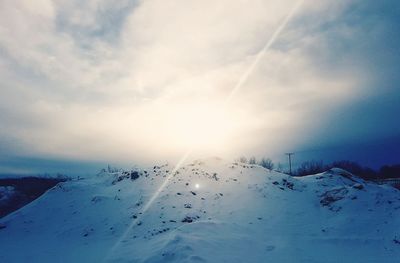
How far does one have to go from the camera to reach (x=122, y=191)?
23.3 meters

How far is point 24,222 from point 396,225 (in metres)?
22.8

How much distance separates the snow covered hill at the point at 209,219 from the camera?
1376cm

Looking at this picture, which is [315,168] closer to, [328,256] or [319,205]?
[319,205]

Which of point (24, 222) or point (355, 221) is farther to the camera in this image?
point (24, 222)

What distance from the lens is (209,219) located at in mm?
17484

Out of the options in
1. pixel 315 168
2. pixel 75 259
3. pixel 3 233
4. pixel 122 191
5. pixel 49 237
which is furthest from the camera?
pixel 315 168

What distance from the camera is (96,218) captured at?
1988 cm

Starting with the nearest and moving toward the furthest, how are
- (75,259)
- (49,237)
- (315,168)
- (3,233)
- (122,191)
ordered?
(75,259) < (49,237) < (3,233) < (122,191) < (315,168)

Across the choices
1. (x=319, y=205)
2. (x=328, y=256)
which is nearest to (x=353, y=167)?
(x=319, y=205)

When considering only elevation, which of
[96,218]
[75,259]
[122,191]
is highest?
[122,191]

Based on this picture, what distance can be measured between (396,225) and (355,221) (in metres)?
1.89

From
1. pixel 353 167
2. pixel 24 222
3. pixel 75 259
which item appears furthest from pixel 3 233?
pixel 353 167

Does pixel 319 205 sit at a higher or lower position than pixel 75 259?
higher

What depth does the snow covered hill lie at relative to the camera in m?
13.8
